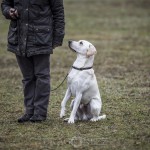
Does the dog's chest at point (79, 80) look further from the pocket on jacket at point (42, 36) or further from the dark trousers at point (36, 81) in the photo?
the pocket on jacket at point (42, 36)

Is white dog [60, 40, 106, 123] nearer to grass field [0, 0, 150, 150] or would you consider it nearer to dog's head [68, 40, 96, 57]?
dog's head [68, 40, 96, 57]

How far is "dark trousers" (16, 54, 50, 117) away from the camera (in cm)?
811

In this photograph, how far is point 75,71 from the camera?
323 inches

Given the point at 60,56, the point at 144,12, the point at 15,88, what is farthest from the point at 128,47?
the point at 144,12

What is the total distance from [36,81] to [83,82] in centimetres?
69

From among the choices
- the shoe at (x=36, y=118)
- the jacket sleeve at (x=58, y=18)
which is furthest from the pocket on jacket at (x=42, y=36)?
the shoe at (x=36, y=118)

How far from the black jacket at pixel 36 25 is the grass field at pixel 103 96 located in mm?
1121

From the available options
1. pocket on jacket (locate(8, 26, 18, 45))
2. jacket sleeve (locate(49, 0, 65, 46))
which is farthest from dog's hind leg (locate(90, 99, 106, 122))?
pocket on jacket (locate(8, 26, 18, 45))

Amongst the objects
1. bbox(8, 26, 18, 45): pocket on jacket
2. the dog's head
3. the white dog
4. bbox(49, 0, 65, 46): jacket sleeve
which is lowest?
the white dog

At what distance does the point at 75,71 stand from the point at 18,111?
1590 millimetres

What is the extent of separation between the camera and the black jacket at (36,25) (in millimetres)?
7934

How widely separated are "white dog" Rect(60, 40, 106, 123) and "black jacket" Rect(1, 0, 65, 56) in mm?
464

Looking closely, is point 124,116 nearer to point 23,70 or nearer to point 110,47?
point 23,70

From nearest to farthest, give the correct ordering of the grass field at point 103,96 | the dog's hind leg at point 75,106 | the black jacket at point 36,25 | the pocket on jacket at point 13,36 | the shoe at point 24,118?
the grass field at point 103,96 < the black jacket at point 36,25 < the pocket on jacket at point 13,36 < the dog's hind leg at point 75,106 < the shoe at point 24,118
